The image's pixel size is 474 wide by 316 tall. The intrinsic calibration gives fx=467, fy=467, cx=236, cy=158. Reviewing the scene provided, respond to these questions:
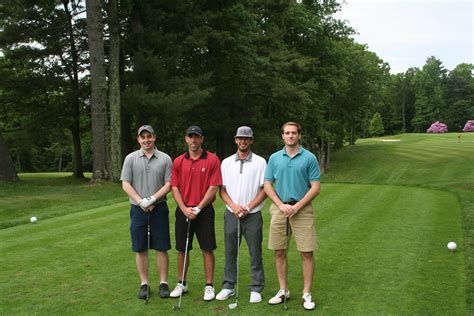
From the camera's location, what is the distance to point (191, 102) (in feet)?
63.6

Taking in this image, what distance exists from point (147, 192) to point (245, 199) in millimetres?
1133

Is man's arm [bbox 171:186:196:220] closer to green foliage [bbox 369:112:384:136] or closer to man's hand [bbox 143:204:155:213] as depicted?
man's hand [bbox 143:204:155:213]

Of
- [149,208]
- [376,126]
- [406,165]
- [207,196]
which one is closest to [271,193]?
[207,196]

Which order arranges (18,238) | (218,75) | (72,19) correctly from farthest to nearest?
(218,75)
(72,19)
(18,238)

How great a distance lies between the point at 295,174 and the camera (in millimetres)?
4957

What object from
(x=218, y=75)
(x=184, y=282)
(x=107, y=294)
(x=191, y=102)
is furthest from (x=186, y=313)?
(x=218, y=75)

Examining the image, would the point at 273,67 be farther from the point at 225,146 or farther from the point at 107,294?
the point at 107,294

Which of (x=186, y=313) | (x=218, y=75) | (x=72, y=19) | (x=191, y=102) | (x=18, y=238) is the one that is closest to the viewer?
(x=186, y=313)

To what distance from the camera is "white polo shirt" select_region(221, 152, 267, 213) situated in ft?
17.0

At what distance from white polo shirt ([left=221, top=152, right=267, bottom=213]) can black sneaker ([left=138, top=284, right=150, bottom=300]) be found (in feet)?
4.17

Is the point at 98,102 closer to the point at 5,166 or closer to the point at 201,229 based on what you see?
the point at 5,166

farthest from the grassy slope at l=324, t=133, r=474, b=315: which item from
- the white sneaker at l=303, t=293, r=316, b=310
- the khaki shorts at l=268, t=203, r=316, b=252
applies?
the white sneaker at l=303, t=293, r=316, b=310

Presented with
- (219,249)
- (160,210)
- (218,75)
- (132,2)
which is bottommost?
(219,249)

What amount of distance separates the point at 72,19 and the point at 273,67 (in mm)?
11169
